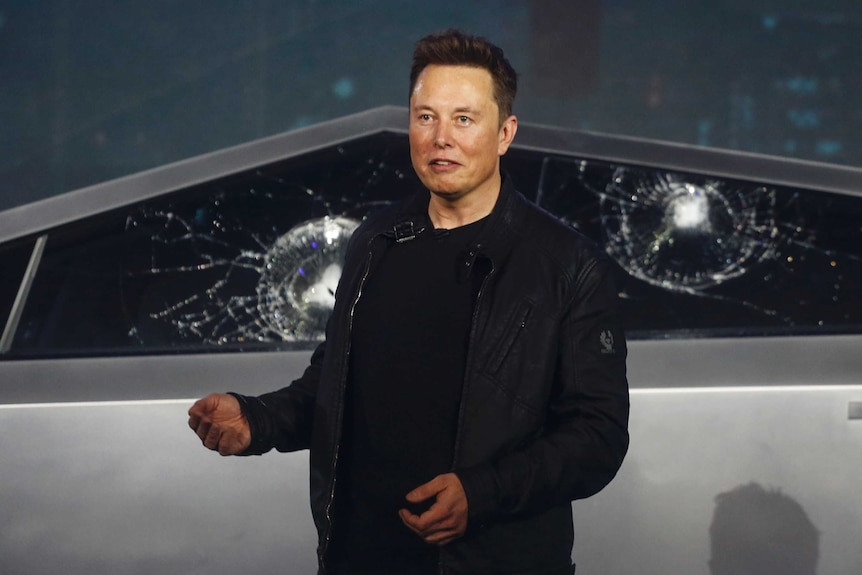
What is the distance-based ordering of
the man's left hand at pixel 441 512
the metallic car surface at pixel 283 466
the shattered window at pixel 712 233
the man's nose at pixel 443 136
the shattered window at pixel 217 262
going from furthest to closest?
the shattered window at pixel 712 233
the shattered window at pixel 217 262
the metallic car surface at pixel 283 466
the man's nose at pixel 443 136
the man's left hand at pixel 441 512

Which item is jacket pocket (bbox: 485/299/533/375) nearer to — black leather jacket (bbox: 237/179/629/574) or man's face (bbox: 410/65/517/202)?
black leather jacket (bbox: 237/179/629/574)

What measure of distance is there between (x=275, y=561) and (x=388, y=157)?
0.82m

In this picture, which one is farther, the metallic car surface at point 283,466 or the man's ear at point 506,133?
the metallic car surface at point 283,466

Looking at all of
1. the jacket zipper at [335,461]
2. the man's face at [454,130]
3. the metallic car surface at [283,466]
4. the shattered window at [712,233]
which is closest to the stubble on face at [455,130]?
the man's face at [454,130]

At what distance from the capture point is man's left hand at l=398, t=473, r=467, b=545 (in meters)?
0.79

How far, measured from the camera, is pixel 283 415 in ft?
3.26

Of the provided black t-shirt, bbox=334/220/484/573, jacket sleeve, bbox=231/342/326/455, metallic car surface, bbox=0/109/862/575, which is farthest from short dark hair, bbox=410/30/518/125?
metallic car surface, bbox=0/109/862/575

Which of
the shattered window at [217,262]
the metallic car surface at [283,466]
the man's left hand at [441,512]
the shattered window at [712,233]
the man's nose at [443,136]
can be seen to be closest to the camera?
the man's left hand at [441,512]

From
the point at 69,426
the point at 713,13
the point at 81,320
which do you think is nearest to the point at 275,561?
the point at 69,426

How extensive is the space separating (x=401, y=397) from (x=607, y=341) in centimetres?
20

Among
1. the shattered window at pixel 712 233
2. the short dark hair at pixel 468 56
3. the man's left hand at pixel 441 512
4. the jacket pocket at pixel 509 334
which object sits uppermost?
the shattered window at pixel 712 233

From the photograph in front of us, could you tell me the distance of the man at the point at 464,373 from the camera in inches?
34.0

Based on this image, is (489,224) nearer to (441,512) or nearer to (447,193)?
(447,193)

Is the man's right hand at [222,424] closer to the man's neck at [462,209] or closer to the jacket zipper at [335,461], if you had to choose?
the jacket zipper at [335,461]
